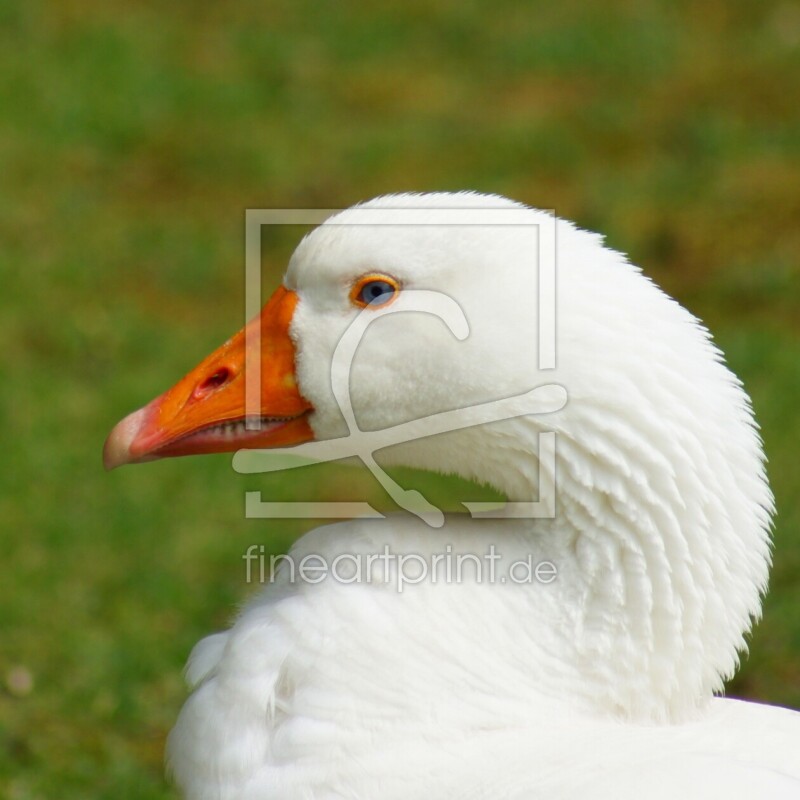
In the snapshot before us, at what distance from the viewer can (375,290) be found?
2996mm

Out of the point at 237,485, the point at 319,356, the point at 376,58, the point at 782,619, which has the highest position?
the point at 376,58

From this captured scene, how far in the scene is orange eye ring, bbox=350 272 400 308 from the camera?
9.72 feet

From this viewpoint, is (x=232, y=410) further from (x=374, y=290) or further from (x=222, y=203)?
(x=222, y=203)

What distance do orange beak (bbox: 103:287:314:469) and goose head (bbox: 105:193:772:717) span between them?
18cm

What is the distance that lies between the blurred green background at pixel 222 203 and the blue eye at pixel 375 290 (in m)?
2.02

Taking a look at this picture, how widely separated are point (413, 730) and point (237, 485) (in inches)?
146

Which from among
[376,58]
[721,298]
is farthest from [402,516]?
[376,58]

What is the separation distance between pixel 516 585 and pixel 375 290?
71 centimetres

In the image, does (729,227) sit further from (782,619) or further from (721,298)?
(782,619)

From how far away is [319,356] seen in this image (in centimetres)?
311

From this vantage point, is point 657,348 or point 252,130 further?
point 252,130

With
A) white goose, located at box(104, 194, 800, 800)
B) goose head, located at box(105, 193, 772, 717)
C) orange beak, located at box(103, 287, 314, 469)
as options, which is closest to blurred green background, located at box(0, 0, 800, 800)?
orange beak, located at box(103, 287, 314, 469)

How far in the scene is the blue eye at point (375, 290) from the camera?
296 centimetres

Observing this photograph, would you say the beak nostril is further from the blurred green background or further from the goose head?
the blurred green background
